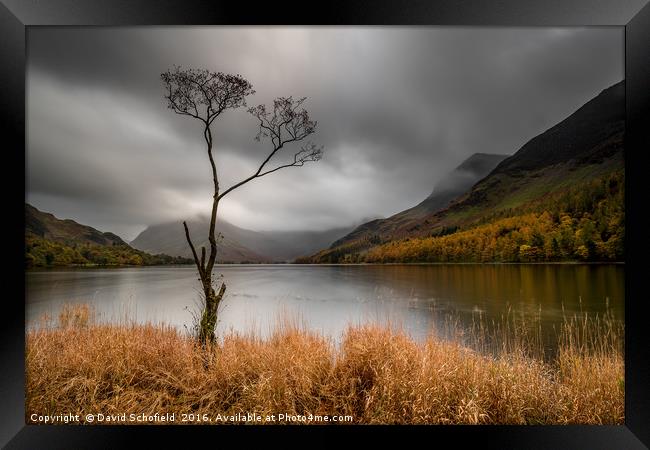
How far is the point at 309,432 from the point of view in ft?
7.59

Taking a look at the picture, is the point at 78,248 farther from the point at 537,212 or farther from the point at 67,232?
the point at 537,212

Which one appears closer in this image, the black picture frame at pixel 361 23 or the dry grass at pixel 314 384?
the black picture frame at pixel 361 23

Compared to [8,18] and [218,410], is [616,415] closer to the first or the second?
[218,410]

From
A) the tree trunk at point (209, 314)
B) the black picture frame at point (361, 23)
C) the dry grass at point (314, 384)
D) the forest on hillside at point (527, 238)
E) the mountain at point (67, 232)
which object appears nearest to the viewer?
the black picture frame at point (361, 23)

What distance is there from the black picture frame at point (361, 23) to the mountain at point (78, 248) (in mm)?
1621

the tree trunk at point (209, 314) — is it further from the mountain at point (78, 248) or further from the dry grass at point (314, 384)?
the mountain at point (78, 248)

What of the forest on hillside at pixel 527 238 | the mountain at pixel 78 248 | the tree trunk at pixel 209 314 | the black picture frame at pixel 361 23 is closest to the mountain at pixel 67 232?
the mountain at pixel 78 248

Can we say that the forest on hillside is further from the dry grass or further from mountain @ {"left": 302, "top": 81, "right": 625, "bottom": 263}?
the dry grass

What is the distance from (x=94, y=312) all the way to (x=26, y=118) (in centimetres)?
237

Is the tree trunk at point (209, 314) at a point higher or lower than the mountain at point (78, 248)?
lower

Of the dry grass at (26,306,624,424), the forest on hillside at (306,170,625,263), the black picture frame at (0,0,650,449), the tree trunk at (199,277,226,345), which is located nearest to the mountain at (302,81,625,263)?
the forest on hillside at (306,170,625,263)

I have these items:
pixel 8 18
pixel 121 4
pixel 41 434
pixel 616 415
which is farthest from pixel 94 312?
pixel 616 415

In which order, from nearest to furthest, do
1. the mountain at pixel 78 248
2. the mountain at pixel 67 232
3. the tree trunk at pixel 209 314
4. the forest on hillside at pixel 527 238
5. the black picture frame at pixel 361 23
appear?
the black picture frame at pixel 361 23 → the tree trunk at pixel 209 314 → the mountain at pixel 67 232 → the mountain at pixel 78 248 → the forest on hillside at pixel 527 238

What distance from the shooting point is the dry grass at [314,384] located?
239 centimetres
